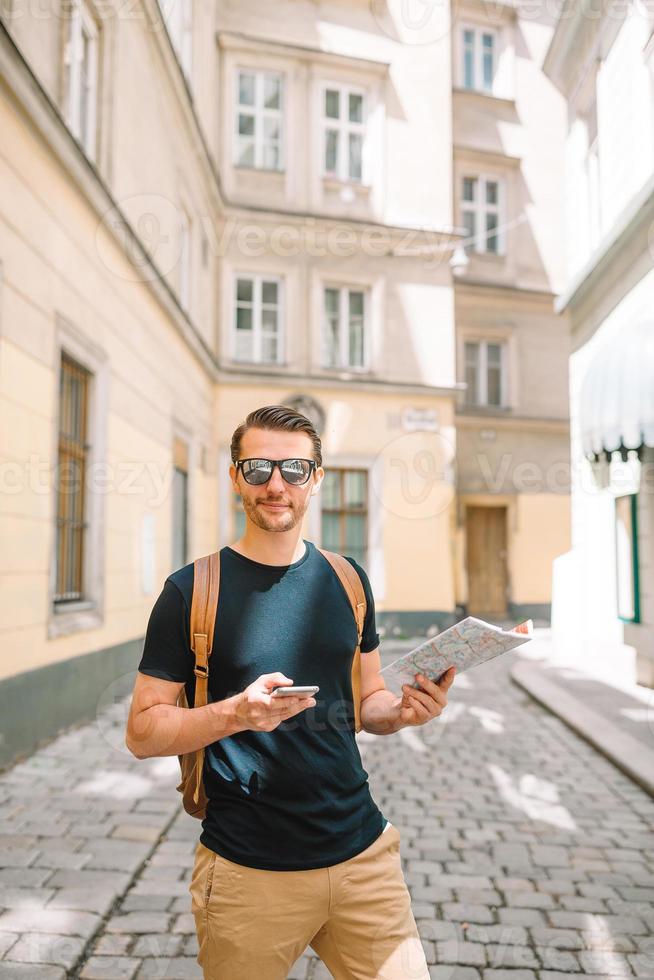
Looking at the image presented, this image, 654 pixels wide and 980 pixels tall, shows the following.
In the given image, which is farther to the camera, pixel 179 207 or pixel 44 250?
pixel 179 207

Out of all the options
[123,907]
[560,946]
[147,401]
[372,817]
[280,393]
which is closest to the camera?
[372,817]

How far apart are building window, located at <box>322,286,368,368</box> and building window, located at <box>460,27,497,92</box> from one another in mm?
7144

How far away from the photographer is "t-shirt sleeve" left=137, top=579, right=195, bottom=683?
1.86 meters

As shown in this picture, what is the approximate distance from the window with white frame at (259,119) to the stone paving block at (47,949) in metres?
13.8

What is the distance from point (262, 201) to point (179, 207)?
346 cm

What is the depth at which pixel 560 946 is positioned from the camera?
329 cm

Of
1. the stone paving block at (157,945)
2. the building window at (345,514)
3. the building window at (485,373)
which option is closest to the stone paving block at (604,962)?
the stone paving block at (157,945)

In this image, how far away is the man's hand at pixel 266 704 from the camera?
162 centimetres

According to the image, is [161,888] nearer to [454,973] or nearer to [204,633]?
[454,973]

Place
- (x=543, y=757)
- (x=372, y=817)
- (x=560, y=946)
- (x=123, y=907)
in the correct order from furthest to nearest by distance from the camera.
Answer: (x=543, y=757)
(x=123, y=907)
(x=560, y=946)
(x=372, y=817)

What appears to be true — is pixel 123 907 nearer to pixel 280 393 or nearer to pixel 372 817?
pixel 372 817

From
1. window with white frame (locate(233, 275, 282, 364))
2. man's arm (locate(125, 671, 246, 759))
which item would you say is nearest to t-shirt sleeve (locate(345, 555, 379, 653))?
man's arm (locate(125, 671, 246, 759))

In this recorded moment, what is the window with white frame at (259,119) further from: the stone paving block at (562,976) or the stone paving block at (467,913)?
the stone paving block at (562,976)

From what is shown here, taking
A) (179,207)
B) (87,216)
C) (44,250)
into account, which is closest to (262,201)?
(179,207)
